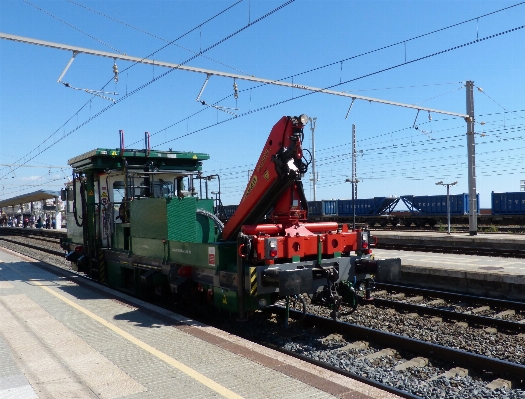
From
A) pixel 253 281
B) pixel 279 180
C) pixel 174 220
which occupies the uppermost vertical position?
pixel 279 180

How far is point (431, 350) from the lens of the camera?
579 centimetres

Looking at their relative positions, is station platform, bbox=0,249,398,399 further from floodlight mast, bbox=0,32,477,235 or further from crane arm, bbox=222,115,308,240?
floodlight mast, bbox=0,32,477,235

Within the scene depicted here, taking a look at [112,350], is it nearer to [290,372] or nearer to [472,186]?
[290,372]

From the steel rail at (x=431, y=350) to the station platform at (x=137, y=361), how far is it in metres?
1.79

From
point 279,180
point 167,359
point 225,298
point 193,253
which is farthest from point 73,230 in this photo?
point 167,359

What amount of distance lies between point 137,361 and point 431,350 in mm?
3476

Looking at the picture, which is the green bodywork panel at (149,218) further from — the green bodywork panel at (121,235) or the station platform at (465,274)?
the station platform at (465,274)

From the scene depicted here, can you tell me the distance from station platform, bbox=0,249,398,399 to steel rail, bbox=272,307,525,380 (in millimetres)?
1788

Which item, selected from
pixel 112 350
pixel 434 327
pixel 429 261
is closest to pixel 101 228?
pixel 112 350

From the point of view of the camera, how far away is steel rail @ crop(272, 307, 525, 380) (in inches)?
202

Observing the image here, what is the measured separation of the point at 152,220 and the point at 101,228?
3405 mm

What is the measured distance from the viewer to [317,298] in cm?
707

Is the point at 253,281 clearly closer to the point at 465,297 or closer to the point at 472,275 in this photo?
the point at 465,297

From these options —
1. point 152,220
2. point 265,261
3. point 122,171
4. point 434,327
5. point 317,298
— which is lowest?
point 434,327
